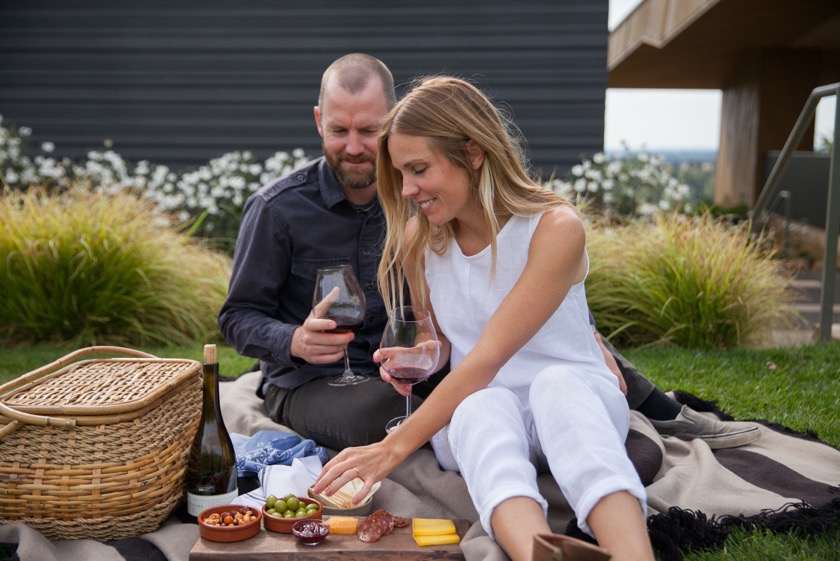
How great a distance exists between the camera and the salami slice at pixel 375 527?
2.45 meters

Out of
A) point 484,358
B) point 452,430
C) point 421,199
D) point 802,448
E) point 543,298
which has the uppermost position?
point 421,199

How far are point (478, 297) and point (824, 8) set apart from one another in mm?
9125

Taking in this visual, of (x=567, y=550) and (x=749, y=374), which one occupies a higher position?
(x=567, y=550)

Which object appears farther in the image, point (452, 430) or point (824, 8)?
point (824, 8)

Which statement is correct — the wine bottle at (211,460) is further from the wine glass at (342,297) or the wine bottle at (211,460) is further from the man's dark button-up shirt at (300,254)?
the man's dark button-up shirt at (300,254)

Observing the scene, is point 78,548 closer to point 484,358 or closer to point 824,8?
point 484,358

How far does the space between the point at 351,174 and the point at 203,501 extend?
1480 millimetres

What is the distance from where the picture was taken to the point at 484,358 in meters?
2.68

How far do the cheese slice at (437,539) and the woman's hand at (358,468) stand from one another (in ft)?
0.71

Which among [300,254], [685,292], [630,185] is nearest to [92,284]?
[300,254]

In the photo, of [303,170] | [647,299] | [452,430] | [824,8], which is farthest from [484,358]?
[824,8]

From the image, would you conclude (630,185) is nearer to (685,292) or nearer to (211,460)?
(685,292)

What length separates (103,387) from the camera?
2787mm

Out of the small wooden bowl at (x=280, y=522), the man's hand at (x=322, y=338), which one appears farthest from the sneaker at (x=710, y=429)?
the small wooden bowl at (x=280, y=522)
